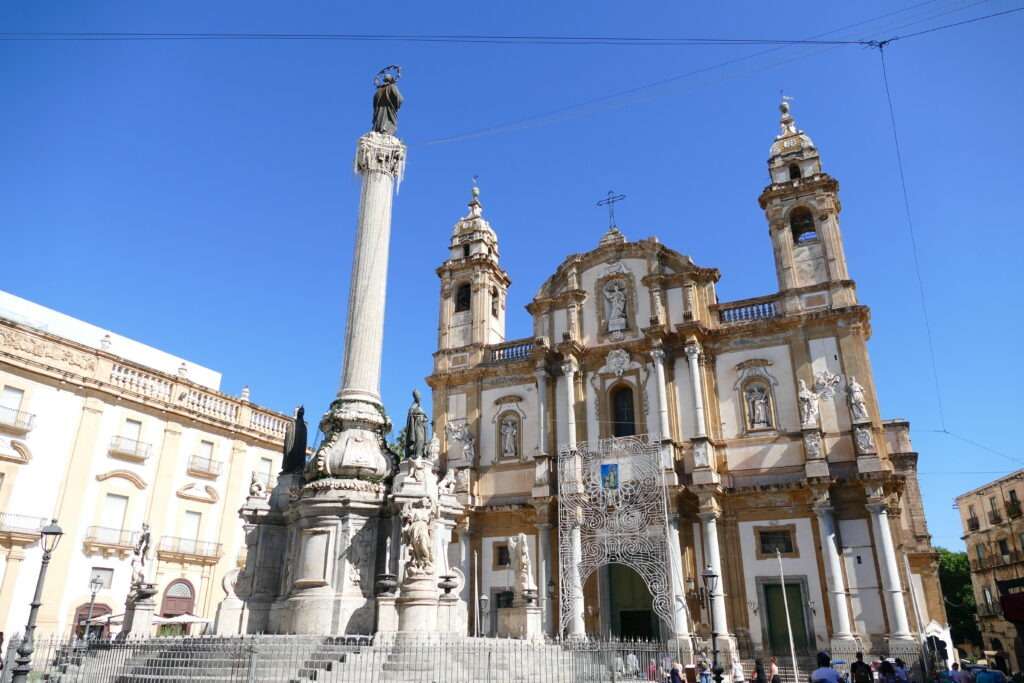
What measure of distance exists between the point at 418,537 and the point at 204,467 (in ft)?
59.2

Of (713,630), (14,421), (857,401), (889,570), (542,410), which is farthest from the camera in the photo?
(542,410)

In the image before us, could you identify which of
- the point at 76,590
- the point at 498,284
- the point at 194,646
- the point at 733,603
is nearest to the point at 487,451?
the point at 498,284

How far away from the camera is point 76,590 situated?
22359mm

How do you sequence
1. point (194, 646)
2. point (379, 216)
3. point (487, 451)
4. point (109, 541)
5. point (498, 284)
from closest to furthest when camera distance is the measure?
point (194, 646), point (379, 216), point (109, 541), point (487, 451), point (498, 284)

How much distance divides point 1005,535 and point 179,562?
42.1 meters

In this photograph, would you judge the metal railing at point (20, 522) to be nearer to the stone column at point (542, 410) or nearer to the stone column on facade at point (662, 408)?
the stone column at point (542, 410)

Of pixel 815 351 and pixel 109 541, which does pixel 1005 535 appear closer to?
pixel 815 351

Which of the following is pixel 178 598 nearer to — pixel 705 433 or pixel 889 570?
pixel 705 433

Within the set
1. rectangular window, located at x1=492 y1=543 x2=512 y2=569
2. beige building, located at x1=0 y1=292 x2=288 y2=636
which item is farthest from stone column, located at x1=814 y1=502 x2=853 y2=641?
beige building, located at x1=0 y1=292 x2=288 y2=636

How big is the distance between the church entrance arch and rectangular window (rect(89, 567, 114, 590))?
47.9 feet

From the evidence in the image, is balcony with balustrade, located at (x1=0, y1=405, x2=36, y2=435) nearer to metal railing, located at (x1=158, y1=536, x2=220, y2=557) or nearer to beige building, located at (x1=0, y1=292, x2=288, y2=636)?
beige building, located at (x1=0, y1=292, x2=288, y2=636)

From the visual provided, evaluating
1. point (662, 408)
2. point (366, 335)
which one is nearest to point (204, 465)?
point (366, 335)

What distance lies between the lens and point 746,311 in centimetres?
2609

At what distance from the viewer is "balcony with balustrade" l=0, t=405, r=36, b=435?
851 inches
